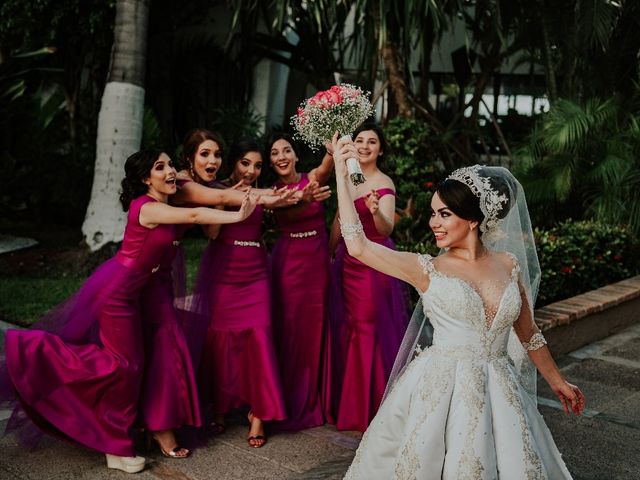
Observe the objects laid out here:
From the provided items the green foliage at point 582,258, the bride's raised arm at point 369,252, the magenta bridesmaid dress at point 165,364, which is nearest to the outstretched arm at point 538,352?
the bride's raised arm at point 369,252

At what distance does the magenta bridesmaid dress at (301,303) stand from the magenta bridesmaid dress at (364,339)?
139mm

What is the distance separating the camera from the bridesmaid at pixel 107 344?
3967 mm

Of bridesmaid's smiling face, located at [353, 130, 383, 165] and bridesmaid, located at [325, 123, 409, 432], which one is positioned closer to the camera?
bridesmaid, located at [325, 123, 409, 432]

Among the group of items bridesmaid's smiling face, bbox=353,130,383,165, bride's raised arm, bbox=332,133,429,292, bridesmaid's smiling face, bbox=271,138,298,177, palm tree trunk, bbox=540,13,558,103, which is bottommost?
bride's raised arm, bbox=332,133,429,292

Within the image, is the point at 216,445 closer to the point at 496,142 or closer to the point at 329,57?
the point at 329,57

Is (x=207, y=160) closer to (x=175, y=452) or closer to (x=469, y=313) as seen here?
(x=175, y=452)

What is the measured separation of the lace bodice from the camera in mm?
3086

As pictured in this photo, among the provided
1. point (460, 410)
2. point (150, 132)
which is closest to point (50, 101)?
point (150, 132)

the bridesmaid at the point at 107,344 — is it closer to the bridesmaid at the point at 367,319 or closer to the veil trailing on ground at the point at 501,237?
the bridesmaid at the point at 367,319

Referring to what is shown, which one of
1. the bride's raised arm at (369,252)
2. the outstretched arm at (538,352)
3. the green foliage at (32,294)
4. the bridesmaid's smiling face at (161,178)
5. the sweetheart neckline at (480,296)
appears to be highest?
the bridesmaid's smiling face at (161,178)

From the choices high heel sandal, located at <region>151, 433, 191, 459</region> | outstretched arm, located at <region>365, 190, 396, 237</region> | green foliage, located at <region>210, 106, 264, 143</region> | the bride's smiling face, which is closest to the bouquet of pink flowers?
outstretched arm, located at <region>365, 190, 396, 237</region>

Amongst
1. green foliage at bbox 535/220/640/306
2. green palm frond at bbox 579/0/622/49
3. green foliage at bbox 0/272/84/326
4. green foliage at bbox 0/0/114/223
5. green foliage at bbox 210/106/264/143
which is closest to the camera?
green foliage at bbox 0/272/84/326

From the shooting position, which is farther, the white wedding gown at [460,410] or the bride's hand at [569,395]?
the bride's hand at [569,395]

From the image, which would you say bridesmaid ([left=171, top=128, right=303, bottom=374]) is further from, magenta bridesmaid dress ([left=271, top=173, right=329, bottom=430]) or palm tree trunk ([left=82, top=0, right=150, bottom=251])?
palm tree trunk ([left=82, top=0, right=150, bottom=251])
